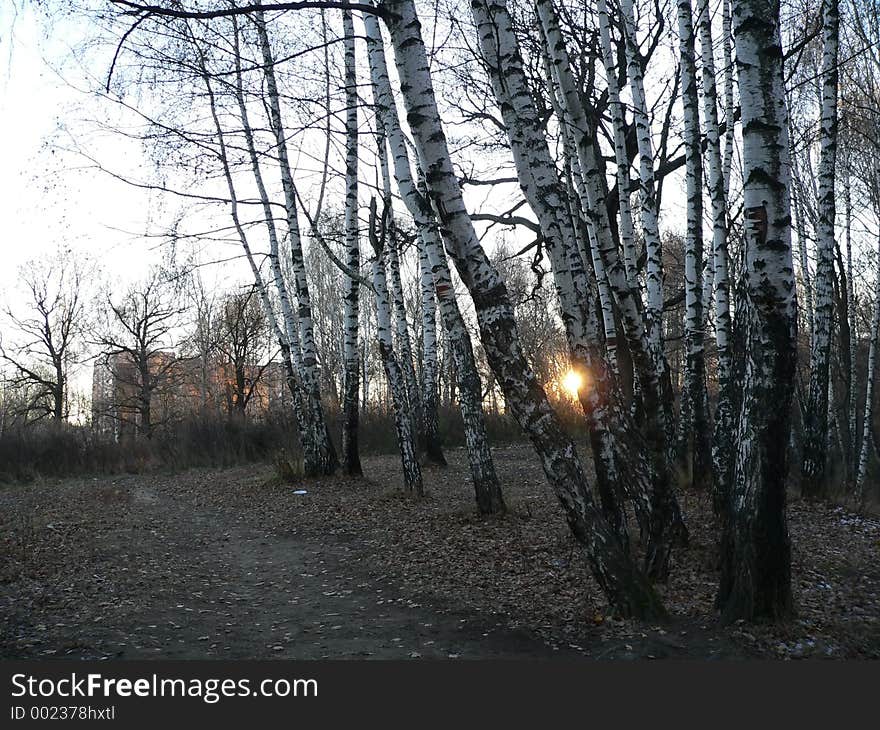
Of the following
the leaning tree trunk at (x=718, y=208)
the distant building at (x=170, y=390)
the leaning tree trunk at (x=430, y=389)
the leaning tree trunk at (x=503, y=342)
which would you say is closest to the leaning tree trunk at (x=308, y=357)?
the leaning tree trunk at (x=430, y=389)

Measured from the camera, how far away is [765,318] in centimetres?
435

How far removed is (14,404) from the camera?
39812mm

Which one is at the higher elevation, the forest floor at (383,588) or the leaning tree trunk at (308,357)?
the leaning tree trunk at (308,357)

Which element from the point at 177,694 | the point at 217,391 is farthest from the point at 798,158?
the point at 217,391

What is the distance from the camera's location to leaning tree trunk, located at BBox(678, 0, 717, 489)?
769cm

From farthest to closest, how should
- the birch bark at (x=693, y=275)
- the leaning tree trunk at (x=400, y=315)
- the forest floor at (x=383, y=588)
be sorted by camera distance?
the leaning tree trunk at (x=400, y=315), the birch bark at (x=693, y=275), the forest floor at (x=383, y=588)

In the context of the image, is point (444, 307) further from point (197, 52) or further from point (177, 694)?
point (177, 694)

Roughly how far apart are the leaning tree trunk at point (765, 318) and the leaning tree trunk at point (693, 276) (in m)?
3.41

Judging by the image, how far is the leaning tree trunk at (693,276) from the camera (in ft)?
25.2

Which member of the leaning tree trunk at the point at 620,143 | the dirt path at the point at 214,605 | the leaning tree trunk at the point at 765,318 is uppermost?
the leaning tree trunk at the point at 620,143

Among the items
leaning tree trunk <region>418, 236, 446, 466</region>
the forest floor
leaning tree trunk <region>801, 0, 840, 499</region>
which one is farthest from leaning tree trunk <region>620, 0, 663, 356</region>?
leaning tree trunk <region>418, 236, 446, 466</region>

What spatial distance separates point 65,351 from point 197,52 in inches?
1288

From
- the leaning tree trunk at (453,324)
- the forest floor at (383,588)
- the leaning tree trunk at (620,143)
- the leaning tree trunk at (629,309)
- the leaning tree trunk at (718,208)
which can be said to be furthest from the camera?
the leaning tree trunk at (453,324)

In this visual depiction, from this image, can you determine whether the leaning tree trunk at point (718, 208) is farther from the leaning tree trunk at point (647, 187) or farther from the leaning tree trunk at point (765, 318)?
the leaning tree trunk at point (765, 318)
